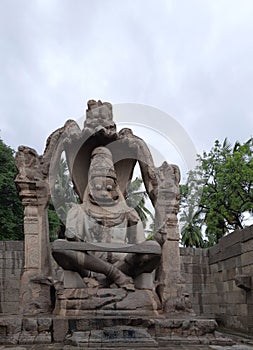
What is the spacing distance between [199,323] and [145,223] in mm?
2588

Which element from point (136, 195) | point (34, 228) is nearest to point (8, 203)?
point (136, 195)

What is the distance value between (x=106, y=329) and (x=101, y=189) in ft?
9.04

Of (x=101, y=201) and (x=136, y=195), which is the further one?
(x=136, y=195)

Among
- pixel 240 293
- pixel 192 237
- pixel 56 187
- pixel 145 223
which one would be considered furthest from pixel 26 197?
pixel 192 237

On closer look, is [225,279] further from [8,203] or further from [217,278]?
[8,203]

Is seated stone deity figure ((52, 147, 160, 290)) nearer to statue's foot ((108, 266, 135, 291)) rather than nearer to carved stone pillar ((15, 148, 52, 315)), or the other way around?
statue's foot ((108, 266, 135, 291))

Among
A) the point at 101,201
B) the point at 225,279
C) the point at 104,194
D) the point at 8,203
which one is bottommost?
the point at 225,279

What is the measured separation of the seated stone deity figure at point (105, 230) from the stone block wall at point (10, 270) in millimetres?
3368

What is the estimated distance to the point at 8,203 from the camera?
20.4 meters

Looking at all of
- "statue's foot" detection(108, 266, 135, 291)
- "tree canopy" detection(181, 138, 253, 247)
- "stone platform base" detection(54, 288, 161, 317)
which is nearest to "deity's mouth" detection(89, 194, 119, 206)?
"statue's foot" detection(108, 266, 135, 291)

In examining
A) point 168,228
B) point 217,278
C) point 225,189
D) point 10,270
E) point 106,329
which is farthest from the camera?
point 225,189

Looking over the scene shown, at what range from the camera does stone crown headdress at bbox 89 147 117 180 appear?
781cm

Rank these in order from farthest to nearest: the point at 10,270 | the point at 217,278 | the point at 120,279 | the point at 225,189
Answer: the point at 225,189
the point at 217,278
the point at 10,270
the point at 120,279

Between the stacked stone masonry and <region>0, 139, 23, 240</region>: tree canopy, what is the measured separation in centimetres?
893
